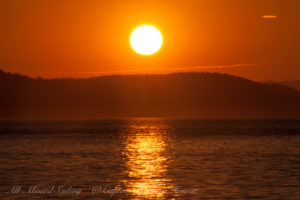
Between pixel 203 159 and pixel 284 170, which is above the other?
pixel 203 159

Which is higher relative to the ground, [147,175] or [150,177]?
[147,175]

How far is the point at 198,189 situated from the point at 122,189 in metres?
5.71

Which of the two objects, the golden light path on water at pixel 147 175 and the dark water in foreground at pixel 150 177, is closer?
the dark water in foreground at pixel 150 177

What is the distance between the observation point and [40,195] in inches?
1718

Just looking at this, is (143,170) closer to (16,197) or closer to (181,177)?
(181,177)

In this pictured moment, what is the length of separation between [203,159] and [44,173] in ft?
71.2

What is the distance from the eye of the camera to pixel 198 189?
45.7m

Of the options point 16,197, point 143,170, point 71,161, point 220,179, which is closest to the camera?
point 16,197

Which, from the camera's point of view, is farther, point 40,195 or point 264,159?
point 264,159

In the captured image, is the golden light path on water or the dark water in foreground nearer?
the dark water in foreground

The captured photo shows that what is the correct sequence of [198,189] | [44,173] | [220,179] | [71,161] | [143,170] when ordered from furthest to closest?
[71,161] < [143,170] < [44,173] < [220,179] < [198,189]

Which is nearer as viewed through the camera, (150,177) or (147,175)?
(150,177)

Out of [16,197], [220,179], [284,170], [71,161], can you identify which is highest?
[71,161]

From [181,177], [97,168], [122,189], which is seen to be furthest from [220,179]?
[97,168]
